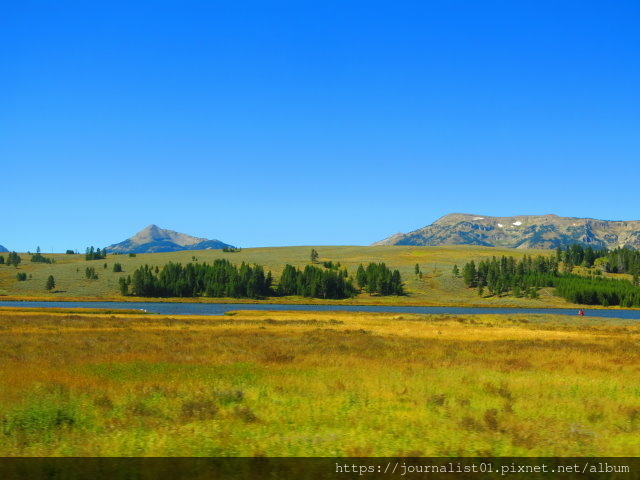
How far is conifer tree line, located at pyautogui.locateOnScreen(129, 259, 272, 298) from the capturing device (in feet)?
565

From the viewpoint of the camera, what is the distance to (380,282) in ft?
601

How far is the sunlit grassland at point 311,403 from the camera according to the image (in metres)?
12.5

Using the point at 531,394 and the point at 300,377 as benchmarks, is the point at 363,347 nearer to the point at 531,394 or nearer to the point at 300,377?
the point at 300,377

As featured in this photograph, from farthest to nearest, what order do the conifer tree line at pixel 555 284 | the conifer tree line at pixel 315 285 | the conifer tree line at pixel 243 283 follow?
the conifer tree line at pixel 315 285 → the conifer tree line at pixel 243 283 → the conifer tree line at pixel 555 284

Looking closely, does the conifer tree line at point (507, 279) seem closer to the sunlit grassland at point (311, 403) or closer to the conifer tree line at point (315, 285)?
the conifer tree line at point (315, 285)

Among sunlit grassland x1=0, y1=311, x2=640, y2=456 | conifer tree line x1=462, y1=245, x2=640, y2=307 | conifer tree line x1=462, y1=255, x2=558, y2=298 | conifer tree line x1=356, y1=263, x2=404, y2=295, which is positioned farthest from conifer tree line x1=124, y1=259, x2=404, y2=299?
sunlit grassland x1=0, y1=311, x2=640, y2=456

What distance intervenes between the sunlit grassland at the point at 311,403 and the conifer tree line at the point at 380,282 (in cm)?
15223

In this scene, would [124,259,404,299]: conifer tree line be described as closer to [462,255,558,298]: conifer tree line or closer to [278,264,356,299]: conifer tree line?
[278,264,356,299]: conifer tree line

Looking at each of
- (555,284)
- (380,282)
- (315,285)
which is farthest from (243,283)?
(555,284)

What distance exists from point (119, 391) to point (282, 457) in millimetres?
8709

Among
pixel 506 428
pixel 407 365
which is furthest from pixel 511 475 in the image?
pixel 407 365

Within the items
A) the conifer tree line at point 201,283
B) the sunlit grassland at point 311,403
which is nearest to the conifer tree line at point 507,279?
the conifer tree line at point 201,283

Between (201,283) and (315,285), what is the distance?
119ft

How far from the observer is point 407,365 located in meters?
25.5
